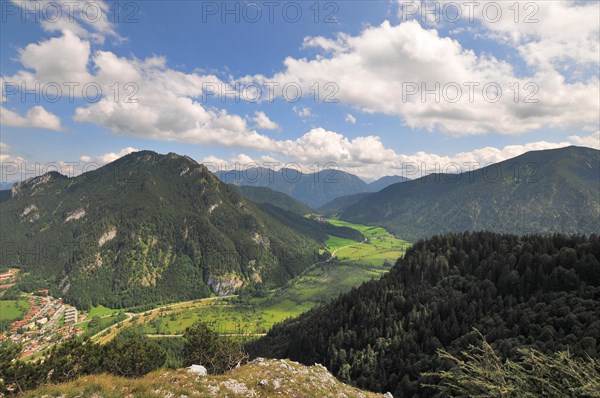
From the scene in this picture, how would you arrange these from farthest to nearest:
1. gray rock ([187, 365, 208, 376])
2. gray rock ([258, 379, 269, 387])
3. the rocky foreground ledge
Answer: gray rock ([187, 365, 208, 376]), gray rock ([258, 379, 269, 387]), the rocky foreground ledge

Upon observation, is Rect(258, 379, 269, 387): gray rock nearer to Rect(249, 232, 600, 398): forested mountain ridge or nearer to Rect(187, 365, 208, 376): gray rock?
Rect(187, 365, 208, 376): gray rock

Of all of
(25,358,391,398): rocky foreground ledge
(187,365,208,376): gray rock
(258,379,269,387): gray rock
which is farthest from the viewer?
(187,365,208,376): gray rock

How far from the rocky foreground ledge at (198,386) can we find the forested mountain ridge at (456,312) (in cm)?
3972

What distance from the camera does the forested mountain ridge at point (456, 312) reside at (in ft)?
242

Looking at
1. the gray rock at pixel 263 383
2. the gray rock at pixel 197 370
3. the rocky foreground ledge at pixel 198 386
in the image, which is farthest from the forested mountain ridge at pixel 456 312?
the gray rock at pixel 197 370

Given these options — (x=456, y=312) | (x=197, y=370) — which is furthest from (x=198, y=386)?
(x=456, y=312)

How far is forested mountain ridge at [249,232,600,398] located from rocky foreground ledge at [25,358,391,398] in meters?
39.7

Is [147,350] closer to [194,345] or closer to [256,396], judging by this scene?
[194,345]

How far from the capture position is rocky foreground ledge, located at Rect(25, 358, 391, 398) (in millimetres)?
25875

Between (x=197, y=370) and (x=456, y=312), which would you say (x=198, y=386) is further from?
(x=456, y=312)

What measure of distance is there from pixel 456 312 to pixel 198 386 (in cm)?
9452

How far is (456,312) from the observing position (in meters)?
98.4

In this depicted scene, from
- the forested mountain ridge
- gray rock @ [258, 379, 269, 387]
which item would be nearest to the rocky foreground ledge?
gray rock @ [258, 379, 269, 387]

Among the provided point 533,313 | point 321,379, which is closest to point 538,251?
point 533,313
